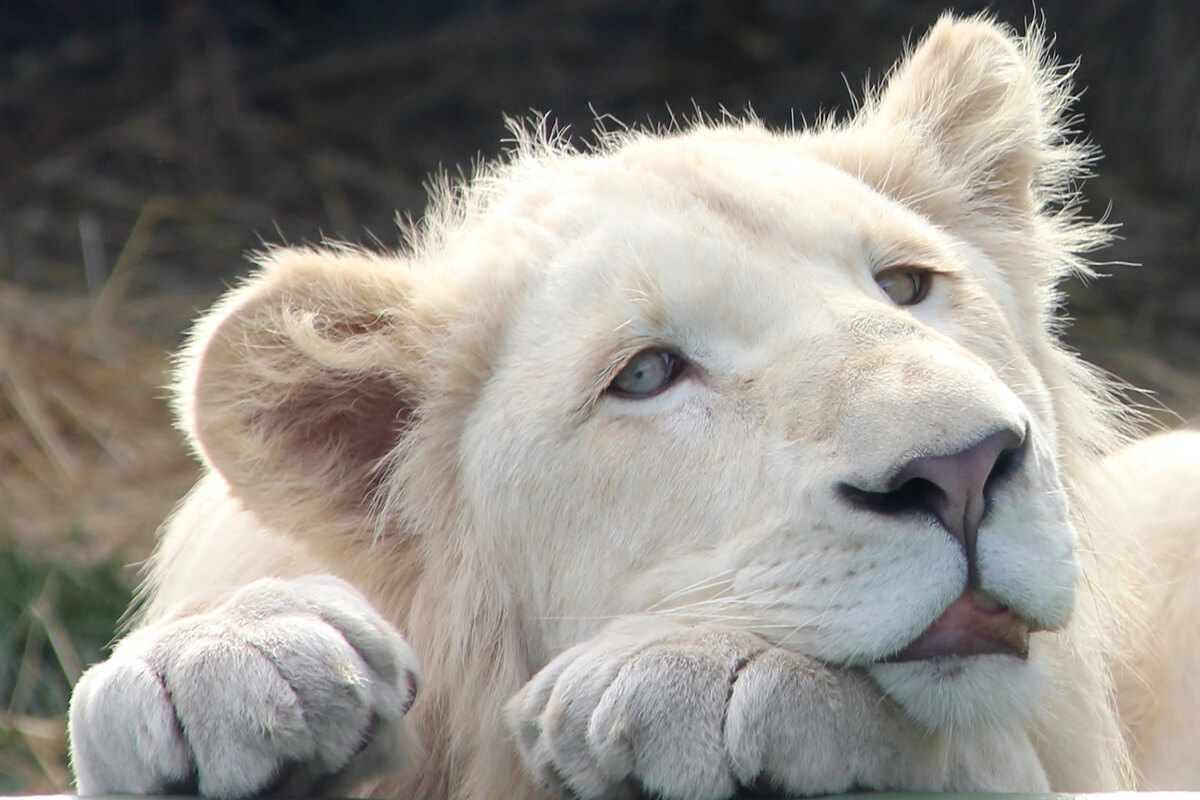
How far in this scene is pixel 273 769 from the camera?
197 centimetres

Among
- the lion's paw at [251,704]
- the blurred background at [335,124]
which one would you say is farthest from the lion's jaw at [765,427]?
the blurred background at [335,124]

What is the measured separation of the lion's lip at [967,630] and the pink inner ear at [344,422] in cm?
97

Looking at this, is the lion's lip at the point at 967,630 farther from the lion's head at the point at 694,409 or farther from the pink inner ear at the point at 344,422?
the pink inner ear at the point at 344,422

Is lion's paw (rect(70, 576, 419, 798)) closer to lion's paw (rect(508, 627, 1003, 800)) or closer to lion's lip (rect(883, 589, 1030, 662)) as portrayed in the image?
lion's paw (rect(508, 627, 1003, 800))

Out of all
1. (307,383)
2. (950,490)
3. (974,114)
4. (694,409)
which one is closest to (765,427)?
(694,409)

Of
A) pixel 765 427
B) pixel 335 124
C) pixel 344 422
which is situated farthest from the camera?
pixel 335 124

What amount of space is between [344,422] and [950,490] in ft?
3.49

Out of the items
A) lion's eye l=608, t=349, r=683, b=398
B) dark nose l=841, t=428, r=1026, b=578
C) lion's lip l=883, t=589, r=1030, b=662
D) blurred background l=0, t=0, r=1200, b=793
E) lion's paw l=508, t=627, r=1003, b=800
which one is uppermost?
blurred background l=0, t=0, r=1200, b=793

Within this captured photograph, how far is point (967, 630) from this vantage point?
201 centimetres

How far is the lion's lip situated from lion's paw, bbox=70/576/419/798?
0.65m

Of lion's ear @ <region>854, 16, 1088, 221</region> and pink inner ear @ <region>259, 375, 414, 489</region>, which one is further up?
lion's ear @ <region>854, 16, 1088, 221</region>

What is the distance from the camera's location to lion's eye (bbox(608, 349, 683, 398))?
237 cm

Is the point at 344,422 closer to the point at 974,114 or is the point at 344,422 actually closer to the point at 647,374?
the point at 647,374

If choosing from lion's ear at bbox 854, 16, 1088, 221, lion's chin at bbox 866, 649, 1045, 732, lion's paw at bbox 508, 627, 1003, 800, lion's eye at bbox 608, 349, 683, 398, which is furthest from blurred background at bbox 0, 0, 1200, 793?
lion's chin at bbox 866, 649, 1045, 732
